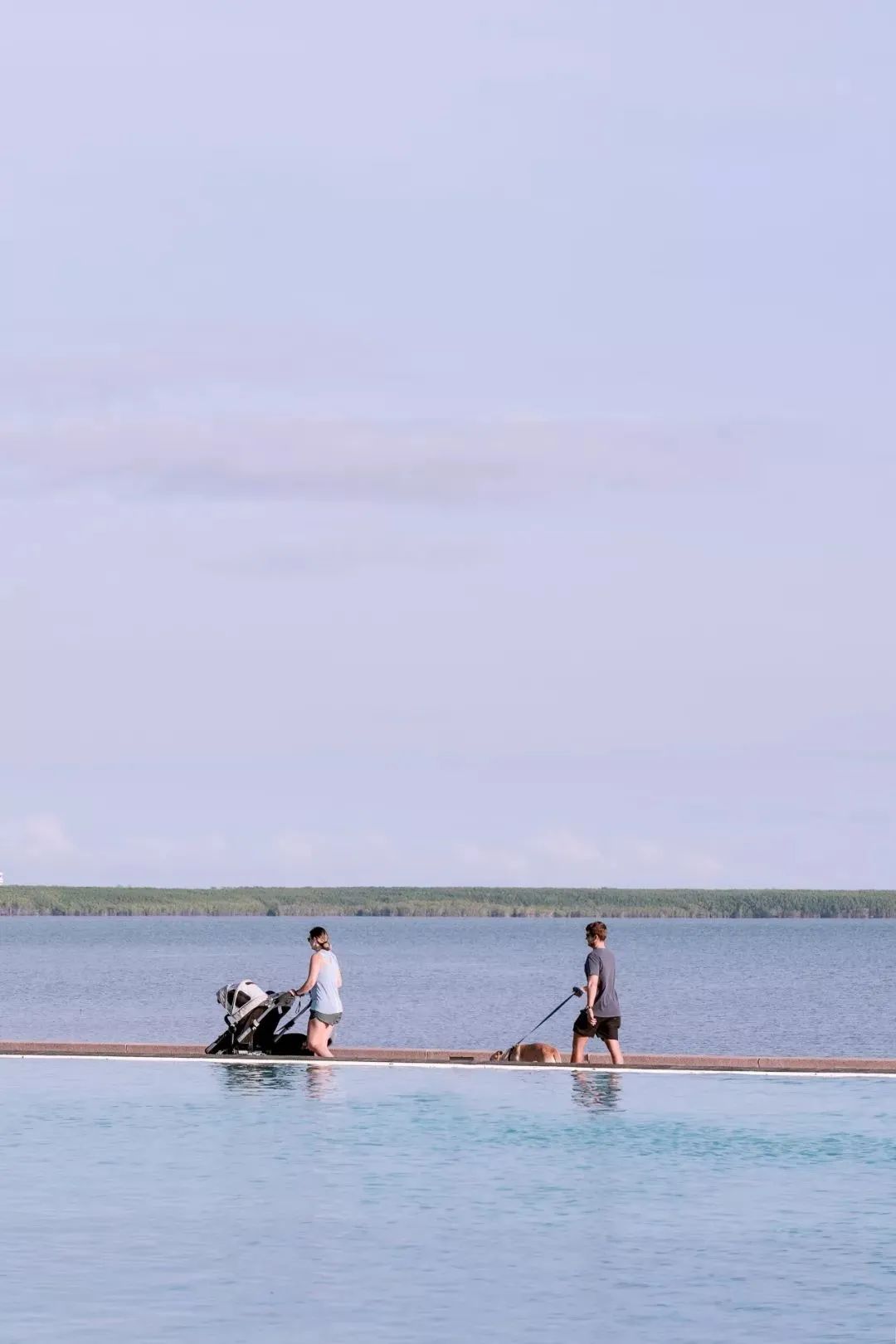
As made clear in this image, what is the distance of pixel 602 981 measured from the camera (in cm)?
2061

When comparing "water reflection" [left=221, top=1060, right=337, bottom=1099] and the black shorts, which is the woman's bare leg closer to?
"water reflection" [left=221, top=1060, right=337, bottom=1099]

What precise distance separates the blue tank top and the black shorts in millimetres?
2407

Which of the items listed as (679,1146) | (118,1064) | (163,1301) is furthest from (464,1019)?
(163,1301)

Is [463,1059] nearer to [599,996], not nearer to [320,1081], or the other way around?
[599,996]

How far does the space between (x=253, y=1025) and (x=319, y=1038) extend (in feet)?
2.40

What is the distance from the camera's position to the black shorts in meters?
20.5

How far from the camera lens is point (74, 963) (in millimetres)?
117812

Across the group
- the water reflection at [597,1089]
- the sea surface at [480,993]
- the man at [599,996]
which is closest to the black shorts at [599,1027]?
the man at [599,996]

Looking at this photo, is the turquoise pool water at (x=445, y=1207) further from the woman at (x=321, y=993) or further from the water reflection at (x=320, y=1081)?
the woman at (x=321, y=993)

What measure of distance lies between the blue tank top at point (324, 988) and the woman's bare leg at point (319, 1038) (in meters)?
0.17

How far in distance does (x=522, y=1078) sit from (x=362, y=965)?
88215 mm

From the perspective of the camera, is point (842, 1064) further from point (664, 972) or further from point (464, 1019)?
point (664, 972)

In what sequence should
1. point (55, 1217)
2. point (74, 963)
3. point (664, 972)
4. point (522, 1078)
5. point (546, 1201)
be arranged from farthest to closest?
point (74, 963)
point (664, 972)
point (522, 1078)
point (546, 1201)
point (55, 1217)

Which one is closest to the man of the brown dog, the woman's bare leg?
the brown dog
